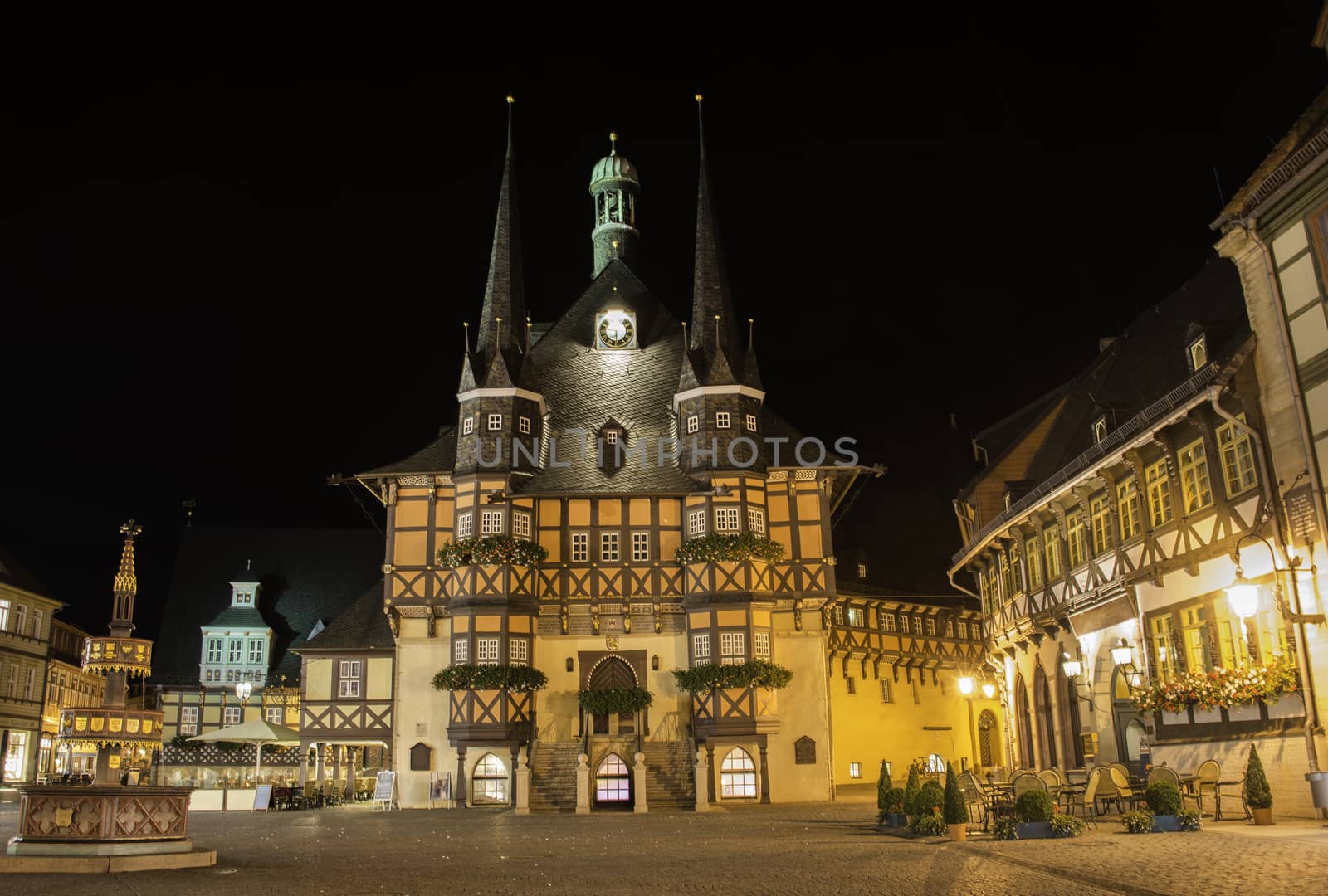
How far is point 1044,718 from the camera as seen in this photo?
3475cm

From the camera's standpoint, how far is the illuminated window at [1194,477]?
23812 mm

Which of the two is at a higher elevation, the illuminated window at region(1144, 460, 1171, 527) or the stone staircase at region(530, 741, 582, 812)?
the illuminated window at region(1144, 460, 1171, 527)

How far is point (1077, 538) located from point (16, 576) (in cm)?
4823

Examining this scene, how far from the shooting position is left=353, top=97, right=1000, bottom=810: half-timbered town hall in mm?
39000

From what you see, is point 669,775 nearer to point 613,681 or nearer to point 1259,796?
point 613,681

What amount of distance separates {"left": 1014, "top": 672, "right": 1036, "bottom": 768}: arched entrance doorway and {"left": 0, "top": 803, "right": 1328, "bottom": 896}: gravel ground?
13.6 meters

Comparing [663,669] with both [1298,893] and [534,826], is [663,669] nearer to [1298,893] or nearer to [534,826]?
[534,826]

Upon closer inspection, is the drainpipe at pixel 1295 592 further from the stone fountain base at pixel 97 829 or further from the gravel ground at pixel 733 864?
the stone fountain base at pixel 97 829

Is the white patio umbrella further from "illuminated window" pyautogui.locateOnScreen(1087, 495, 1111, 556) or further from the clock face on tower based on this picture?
"illuminated window" pyautogui.locateOnScreen(1087, 495, 1111, 556)

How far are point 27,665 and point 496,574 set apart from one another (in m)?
30.4

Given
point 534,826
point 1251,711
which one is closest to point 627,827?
point 534,826

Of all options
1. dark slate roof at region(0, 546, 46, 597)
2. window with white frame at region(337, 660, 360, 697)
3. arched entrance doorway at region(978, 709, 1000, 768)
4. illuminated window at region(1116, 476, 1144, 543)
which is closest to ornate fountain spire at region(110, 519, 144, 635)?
illuminated window at region(1116, 476, 1144, 543)

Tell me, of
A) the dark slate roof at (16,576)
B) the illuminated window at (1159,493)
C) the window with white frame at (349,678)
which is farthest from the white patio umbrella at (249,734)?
the illuminated window at (1159,493)

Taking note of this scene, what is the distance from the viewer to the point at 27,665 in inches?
2251
